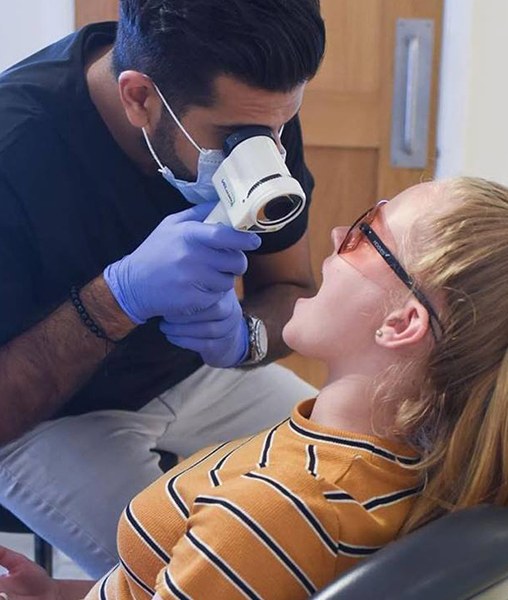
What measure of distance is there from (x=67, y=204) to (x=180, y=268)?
0.28 metres

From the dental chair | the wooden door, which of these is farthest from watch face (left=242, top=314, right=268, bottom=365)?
the wooden door

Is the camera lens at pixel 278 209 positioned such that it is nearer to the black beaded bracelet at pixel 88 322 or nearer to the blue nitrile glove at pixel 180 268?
the blue nitrile glove at pixel 180 268

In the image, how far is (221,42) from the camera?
1.07 metres

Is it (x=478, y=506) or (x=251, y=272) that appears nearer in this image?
(x=478, y=506)

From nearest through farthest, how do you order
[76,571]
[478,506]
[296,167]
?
1. [478,506]
2. [296,167]
3. [76,571]

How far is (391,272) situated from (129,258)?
383 millimetres

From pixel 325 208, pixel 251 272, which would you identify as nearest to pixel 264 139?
pixel 251 272

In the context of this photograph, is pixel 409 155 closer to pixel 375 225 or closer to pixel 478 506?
pixel 375 225

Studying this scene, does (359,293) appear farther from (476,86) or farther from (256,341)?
(476,86)

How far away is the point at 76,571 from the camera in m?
2.06

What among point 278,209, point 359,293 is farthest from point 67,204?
point 359,293

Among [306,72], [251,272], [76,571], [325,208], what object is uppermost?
[306,72]

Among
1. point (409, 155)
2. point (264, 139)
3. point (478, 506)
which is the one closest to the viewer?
point (478, 506)

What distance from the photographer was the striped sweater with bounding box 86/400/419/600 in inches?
30.7
